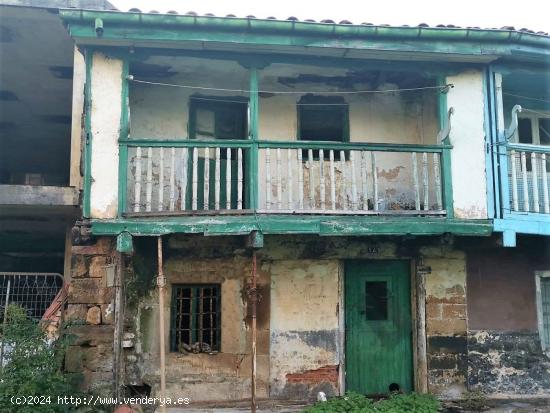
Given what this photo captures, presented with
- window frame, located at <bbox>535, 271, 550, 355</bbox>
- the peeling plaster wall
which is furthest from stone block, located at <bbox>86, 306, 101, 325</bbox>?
window frame, located at <bbox>535, 271, 550, 355</bbox>

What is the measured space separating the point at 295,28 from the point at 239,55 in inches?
33.7

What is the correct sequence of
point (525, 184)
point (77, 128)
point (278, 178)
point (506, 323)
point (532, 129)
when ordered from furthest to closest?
1. point (532, 129)
2. point (506, 323)
3. point (77, 128)
4. point (525, 184)
5. point (278, 178)

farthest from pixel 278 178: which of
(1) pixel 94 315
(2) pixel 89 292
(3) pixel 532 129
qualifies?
(3) pixel 532 129

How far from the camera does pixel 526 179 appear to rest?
7.30m

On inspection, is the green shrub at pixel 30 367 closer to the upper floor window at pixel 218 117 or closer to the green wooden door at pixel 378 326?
the upper floor window at pixel 218 117

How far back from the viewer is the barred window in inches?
303

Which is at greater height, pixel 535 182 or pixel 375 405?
pixel 535 182

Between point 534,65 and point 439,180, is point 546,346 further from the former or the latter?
point 534,65

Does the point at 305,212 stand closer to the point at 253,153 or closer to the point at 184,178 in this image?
the point at 253,153

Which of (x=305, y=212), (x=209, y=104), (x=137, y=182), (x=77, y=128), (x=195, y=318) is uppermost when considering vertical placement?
(x=209, y=104)

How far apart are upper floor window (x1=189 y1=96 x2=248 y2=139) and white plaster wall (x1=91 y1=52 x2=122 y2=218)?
1589mm

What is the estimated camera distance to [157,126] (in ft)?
26.9

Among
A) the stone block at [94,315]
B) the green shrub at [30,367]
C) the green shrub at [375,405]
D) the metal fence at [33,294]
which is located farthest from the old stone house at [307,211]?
the metal fence at [33,294]

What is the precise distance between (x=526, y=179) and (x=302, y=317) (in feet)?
12.4
